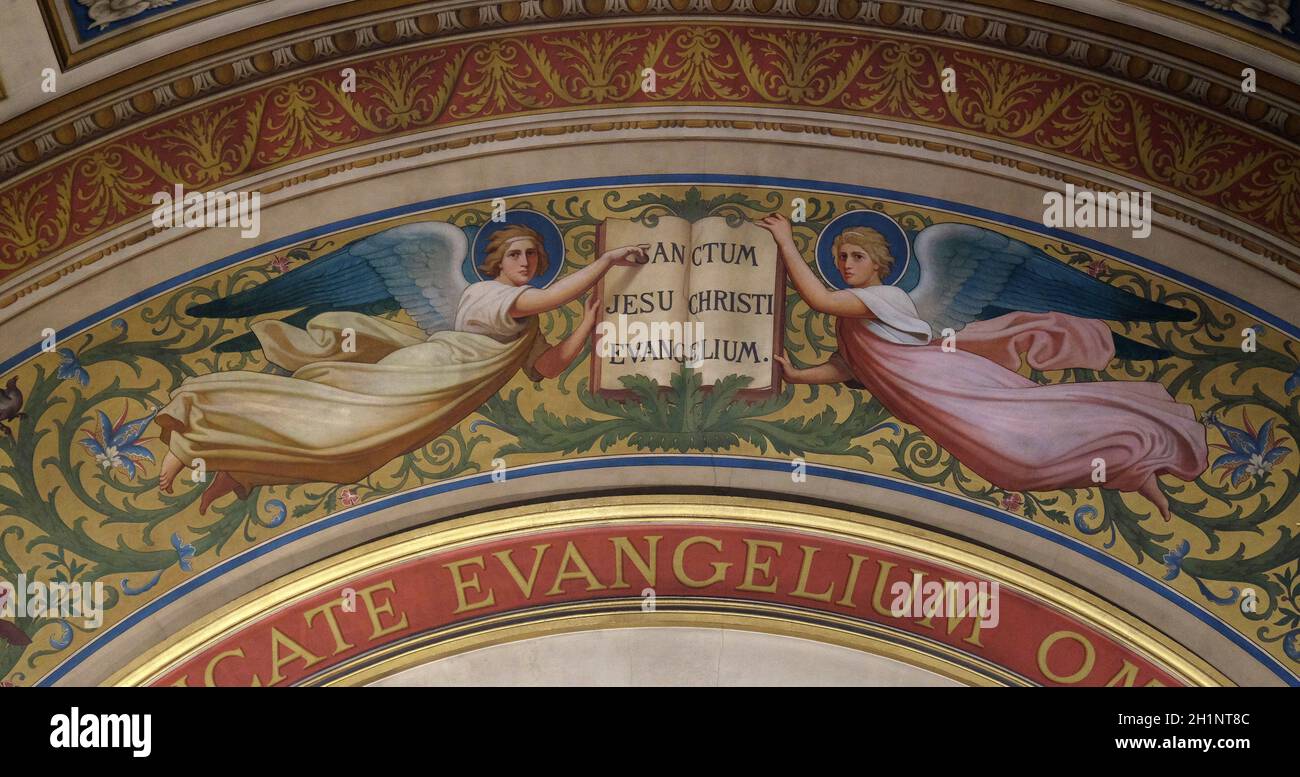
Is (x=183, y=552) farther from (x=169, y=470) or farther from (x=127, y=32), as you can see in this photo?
(x=127, y=32)

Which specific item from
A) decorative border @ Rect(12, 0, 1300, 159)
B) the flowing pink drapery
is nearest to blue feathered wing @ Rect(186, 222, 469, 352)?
decorative border @ Rect(12, 0, 1300, 159)

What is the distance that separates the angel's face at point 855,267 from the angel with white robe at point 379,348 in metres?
1.18

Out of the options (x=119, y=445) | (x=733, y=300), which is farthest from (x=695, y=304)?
(x=119, y=445)

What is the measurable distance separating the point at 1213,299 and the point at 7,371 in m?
6.69

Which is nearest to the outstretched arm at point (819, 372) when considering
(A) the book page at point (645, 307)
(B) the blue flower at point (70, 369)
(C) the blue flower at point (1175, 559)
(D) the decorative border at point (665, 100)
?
(A) the book page at point (645, 307)

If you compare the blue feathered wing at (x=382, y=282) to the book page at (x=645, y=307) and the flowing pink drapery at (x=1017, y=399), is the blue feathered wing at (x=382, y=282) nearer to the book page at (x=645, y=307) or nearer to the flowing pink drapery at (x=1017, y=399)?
Answer: the book page at (x=645, y=307)

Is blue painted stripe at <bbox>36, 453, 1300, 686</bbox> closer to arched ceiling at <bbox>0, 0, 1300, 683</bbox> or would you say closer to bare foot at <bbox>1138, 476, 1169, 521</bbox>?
arched ceiling at <bbox>0, 0, 1300, 683</bbox>

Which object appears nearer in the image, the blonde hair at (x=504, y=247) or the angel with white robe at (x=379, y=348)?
the angel with white robe at (x=379, y=348)

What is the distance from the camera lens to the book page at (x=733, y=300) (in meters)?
10.5

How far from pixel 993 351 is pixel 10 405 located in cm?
548

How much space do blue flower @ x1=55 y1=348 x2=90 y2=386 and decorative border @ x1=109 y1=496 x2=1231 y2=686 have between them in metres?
1.50

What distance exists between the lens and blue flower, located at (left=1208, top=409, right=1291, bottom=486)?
10.3 m
